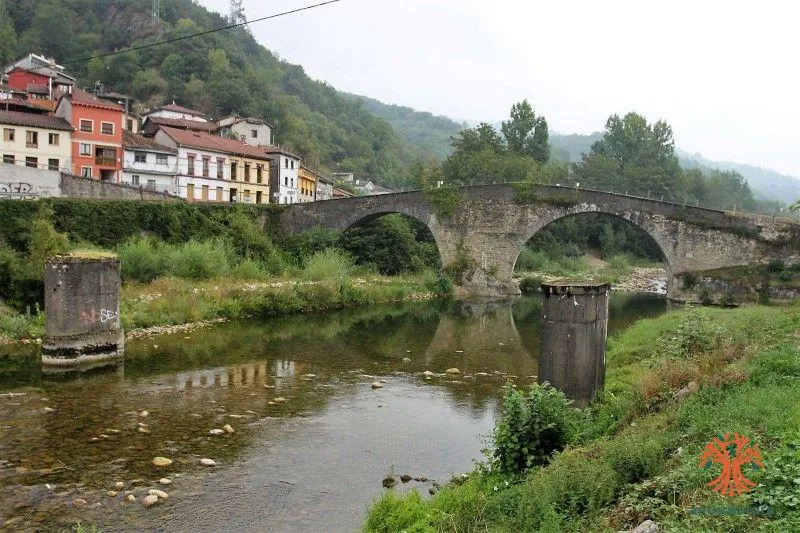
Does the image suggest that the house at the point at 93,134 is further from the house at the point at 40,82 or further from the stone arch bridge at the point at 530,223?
the stone arch bridge at the point at 530,223

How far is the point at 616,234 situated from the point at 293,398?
52.2 metres

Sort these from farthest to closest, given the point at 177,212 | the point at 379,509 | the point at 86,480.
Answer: the point at 177,212 < the point at 86,480 < the point at 379,509

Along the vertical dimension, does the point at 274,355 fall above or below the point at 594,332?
below

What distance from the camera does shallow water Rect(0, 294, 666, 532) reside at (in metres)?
7.92

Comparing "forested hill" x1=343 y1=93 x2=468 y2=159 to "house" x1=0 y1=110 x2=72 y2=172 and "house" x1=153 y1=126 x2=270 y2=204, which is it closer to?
"house" x1=153 y1=126 x2=270 y2=204

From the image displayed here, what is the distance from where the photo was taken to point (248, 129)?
5450 cm

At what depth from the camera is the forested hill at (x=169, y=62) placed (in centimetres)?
6656

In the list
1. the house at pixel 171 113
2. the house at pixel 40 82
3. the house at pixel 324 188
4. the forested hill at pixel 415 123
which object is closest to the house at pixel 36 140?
the house at pixel 40 82

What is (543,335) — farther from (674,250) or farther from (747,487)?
(674,250)

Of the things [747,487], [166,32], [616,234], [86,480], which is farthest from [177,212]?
[166,32]

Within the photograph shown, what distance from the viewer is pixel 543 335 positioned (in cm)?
940

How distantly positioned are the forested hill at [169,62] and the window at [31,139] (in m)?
30.6

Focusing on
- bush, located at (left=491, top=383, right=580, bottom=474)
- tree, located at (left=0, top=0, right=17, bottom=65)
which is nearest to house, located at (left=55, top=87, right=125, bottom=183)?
tree, located at (left=0, top=0, right=17, bottom=65)

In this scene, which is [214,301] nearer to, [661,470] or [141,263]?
[141,263]
